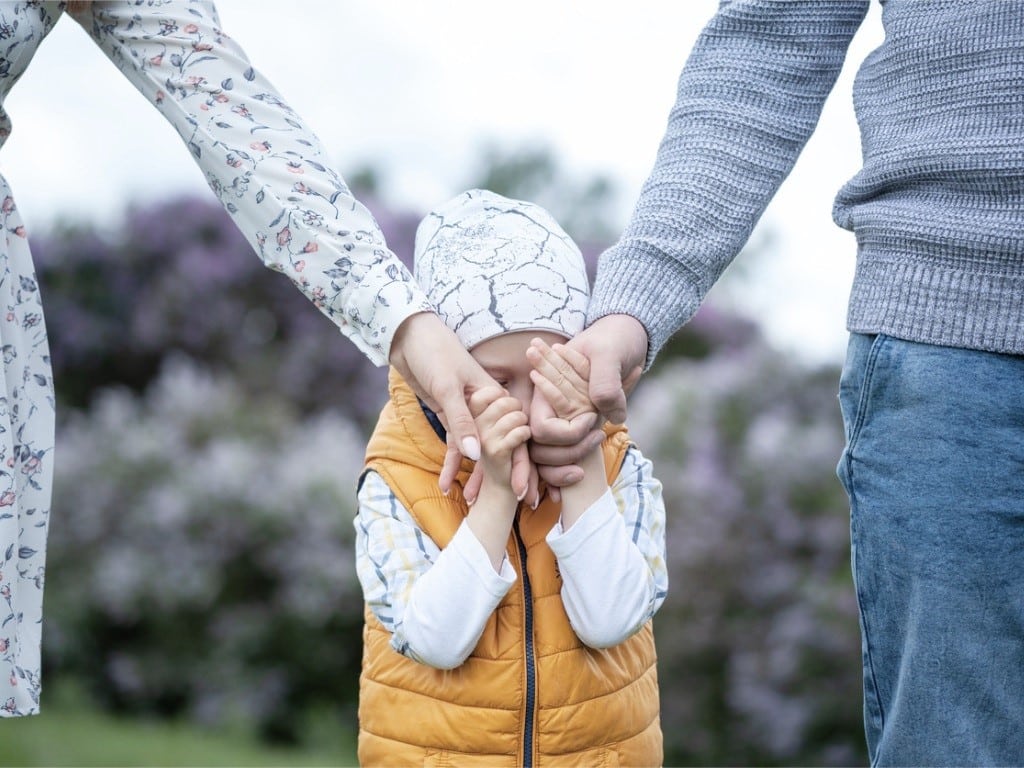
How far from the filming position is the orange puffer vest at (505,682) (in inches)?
81.9

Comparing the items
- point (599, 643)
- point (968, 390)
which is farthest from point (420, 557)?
point (968, 390)

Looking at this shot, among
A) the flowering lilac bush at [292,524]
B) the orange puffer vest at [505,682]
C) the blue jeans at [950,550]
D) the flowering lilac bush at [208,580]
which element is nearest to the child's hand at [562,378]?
the orange puffer vest at [505,682]

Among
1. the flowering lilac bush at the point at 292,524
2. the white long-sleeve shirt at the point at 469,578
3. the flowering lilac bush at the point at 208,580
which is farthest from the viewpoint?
the flowering lilac bush at the point at 208,580

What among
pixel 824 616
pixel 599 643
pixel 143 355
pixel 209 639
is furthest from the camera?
pixel 143 355

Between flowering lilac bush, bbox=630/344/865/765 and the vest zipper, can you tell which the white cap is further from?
flowering lilac bush, bbox=630/344/865/765

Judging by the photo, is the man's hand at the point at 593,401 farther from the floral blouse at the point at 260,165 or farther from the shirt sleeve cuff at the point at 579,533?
the floral blouse at the point at 260,165

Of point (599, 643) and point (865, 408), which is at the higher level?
point (865, 408)

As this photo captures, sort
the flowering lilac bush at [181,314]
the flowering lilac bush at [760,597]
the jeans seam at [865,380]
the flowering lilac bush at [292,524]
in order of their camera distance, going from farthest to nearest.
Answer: the flowering lilac bush at [181,314]
the flowering lilac bush at [292,524]
the flowering lilac bush at [760,597]
the jeans seam at [865,380]

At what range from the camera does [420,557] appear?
6.91ft

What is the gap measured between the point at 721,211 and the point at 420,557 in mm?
816

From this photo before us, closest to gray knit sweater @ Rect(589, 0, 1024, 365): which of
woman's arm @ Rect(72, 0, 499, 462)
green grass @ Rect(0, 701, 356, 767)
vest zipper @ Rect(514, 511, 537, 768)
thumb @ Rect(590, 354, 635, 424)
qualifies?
thumb @ Rect(590, 354, 635, 424)

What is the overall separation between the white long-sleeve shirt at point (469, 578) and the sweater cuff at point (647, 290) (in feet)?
1.04

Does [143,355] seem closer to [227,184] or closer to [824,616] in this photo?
[824,616]

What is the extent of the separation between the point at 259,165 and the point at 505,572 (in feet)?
2.73
